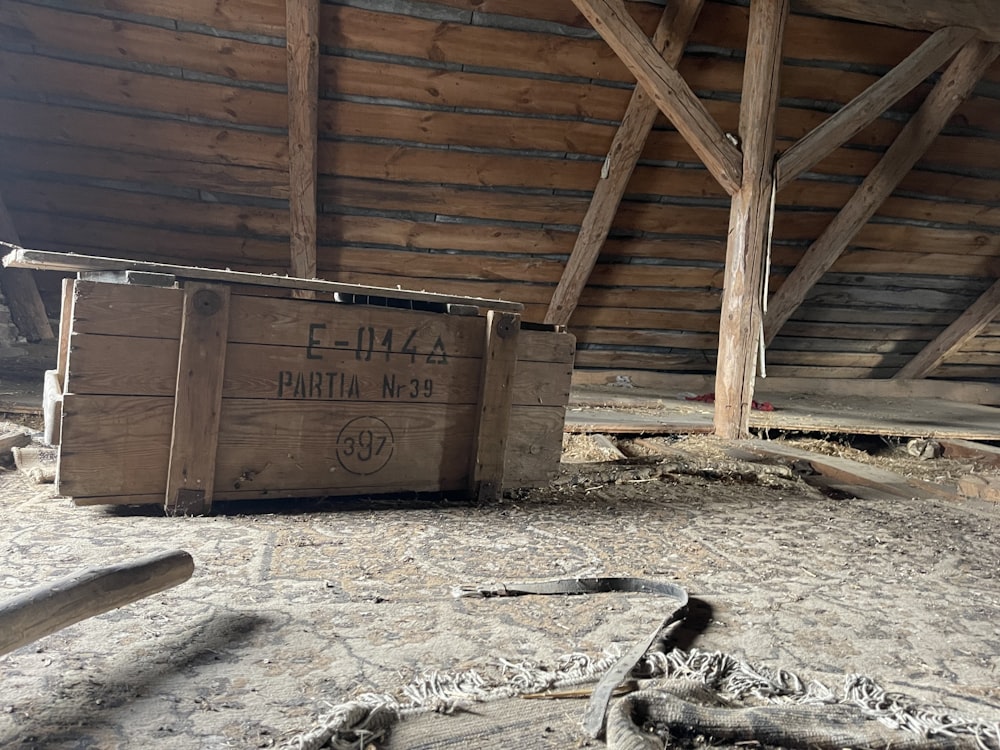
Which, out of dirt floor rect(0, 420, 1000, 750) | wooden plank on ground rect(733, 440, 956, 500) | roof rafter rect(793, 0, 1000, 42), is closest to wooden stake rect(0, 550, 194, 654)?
dirt floor rect(0, 420, 1000, 750)

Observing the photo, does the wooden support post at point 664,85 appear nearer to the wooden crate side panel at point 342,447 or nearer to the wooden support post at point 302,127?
the wooden support post at point 302,127

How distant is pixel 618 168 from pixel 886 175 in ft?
6.02

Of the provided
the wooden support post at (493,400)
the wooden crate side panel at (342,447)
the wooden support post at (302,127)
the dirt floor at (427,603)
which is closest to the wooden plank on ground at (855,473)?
the dirt floor at (427,603)

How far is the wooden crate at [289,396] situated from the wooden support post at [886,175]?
340 centimetres

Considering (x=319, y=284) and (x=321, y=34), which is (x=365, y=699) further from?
(x=321, y=34)

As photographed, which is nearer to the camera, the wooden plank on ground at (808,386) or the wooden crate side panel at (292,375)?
the wooden crate side panel at (292,375)

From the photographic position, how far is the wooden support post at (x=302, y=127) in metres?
3.75

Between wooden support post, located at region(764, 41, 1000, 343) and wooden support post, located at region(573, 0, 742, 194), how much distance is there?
1.54 metres

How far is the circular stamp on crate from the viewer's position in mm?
2287

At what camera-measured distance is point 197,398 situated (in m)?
2.02

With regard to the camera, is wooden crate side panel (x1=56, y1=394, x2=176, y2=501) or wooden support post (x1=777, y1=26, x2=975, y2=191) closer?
wooden crate side panel (x1=56, y1=394, x2=176, y2=501)

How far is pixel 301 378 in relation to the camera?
220cm

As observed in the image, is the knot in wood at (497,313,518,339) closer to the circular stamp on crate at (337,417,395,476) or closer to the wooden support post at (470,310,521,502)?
the wooden support post at (470,310,521,502)

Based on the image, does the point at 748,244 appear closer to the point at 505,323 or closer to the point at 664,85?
the point at 664,85
